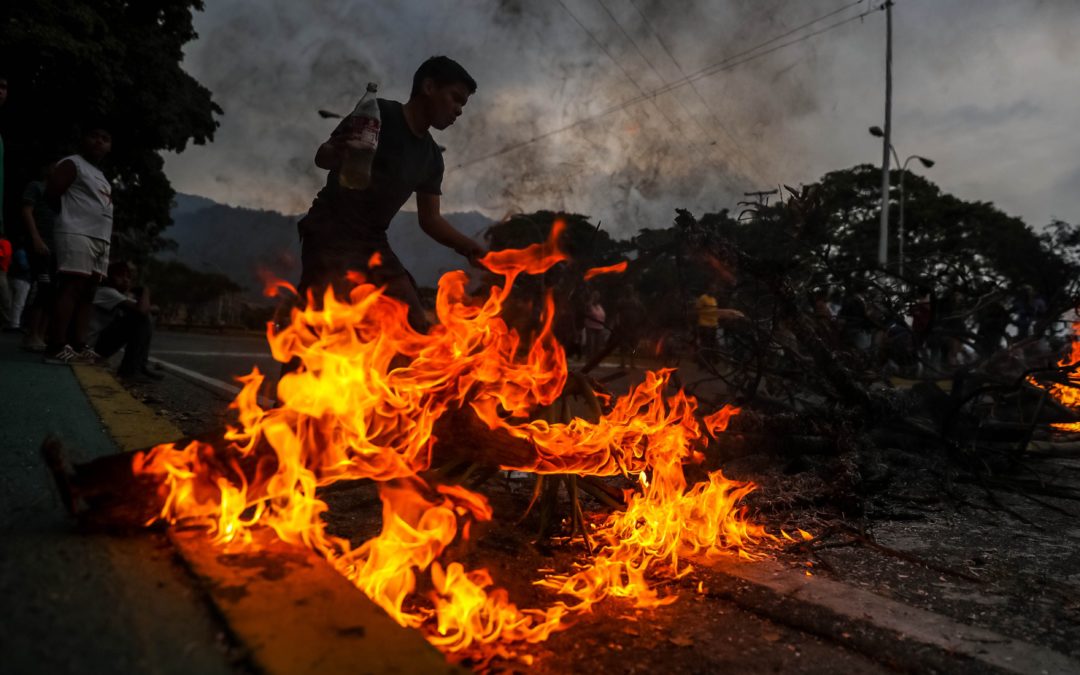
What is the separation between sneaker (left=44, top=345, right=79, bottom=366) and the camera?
529 cm

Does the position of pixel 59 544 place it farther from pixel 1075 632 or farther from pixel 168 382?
pixel 168 382

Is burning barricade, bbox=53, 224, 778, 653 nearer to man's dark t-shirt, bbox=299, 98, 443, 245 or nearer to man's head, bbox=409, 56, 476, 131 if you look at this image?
man's dark t-shirt, bbox=299, 98, 443, 245

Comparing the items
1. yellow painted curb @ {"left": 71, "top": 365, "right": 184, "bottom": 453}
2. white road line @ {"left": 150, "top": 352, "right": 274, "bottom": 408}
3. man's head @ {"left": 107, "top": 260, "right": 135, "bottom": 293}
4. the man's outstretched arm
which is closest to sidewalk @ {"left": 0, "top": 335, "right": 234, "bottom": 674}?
yellow painted curb @ {"left": 71, "top": 365, "right": 184, "bottom": 453}

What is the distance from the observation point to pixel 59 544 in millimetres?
1517

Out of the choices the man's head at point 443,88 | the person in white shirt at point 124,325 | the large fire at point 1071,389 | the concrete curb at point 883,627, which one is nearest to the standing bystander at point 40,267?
the person in white shirt at point 124,325

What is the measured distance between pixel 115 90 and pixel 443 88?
52.4 ft

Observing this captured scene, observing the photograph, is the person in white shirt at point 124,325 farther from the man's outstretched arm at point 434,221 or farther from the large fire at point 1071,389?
the large fire at point 1071,389

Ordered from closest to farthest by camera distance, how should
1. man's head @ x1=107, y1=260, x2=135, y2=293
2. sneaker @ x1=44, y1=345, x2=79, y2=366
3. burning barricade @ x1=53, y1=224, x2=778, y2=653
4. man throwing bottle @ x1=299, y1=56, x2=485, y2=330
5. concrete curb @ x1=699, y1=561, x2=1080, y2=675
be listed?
concrete curb @ x1=699, y1=561, x2=1080, y2=675
burning barricade @ x1=53, y1=224, x2=778, y2=653
man throwing bottle @ x1=299, y1=56, x2=485, y2=330
sneaker @ x1=44, y1=345, x2=79, y2=366
man's head @ x1=107, y1=260, x2=135, y2=293

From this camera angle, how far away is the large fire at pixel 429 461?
6.07 feet

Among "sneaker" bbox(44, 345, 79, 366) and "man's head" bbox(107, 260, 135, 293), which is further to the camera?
"man's head" bbox(107, 260, 135, 293)

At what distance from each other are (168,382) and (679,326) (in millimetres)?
4837

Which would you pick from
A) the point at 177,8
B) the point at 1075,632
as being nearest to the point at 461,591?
the point at 1075,632

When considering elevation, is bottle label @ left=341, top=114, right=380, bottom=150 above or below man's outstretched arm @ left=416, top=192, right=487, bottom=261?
above

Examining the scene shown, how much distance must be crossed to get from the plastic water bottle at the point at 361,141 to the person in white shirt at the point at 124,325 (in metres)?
4.00
